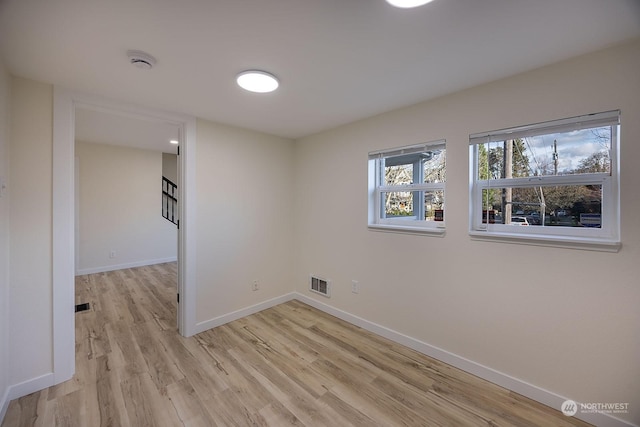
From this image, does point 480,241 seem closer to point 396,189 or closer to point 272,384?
point 396,189

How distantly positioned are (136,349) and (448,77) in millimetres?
3491

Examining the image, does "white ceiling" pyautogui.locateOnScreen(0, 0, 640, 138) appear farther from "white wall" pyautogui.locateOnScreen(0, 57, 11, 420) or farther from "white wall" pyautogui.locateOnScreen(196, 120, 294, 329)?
"white wall" pyautogui.locateOnScreen(196, 120, 294, 329)

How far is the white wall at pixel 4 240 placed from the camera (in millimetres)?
1625

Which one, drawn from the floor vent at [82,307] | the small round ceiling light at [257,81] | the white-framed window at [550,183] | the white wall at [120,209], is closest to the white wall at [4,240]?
the small round ceiling light at [257,81]

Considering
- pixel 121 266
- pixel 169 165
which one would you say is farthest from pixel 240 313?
pixel 169 165

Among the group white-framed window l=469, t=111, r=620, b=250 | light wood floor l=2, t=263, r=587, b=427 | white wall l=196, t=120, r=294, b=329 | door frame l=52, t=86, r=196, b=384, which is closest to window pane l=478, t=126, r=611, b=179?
white-framed window l=469, t=111, r=620, b=250

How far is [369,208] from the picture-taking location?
2752mm

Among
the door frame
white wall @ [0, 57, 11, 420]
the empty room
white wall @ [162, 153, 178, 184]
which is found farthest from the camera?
white wall @ [162, 153, 178, 184]

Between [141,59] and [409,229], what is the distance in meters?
2.38

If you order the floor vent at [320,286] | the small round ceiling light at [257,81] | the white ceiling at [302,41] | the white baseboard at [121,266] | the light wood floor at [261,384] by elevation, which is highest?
the white ceiling at [302,41]

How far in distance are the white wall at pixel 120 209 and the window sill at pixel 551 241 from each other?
5724 mm

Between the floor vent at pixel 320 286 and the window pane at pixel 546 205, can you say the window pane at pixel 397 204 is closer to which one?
the window pane at pixel 546 205

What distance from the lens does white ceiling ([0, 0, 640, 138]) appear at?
1.20 metres

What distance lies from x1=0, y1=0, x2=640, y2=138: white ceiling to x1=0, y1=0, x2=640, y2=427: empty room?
1 centimetres
